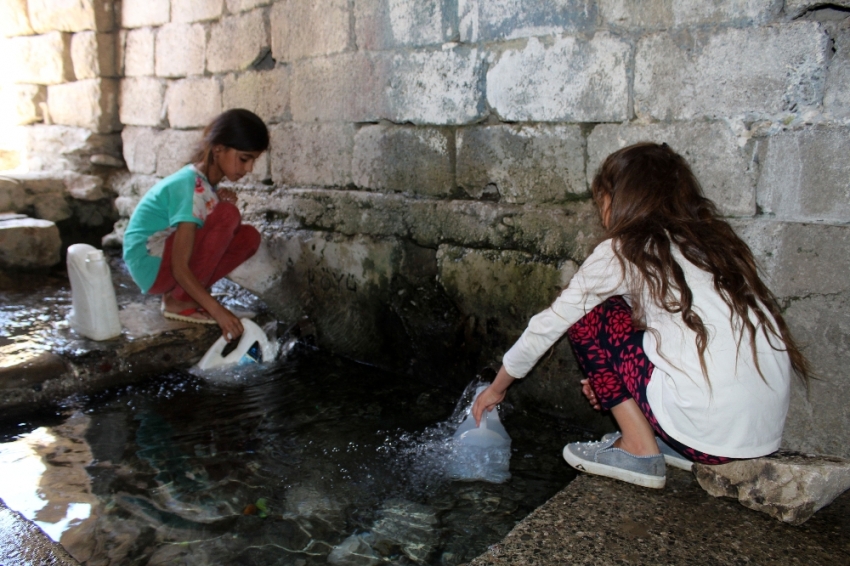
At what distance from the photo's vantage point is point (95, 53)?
17.1 ft

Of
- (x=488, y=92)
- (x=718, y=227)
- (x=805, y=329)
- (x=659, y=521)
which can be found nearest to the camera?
(x=659, y=521)

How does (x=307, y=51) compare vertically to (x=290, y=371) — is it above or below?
above

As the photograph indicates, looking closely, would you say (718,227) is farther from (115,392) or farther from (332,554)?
(115,392)

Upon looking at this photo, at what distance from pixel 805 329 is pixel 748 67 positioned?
2.87ft

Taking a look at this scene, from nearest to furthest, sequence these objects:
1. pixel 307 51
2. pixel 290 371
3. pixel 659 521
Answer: pixel 659 521, pixel 290 371, pixel 307 51

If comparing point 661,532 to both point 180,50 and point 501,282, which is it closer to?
point 501,282

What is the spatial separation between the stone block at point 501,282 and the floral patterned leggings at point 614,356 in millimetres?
580

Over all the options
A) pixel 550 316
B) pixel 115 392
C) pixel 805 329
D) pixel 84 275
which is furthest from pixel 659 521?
pixel 84 275

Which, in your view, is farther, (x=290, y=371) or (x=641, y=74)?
(x=290, y=371)

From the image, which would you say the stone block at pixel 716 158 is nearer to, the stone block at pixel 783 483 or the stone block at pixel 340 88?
the stone block at pixel 783 483

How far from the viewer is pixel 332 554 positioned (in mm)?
1888

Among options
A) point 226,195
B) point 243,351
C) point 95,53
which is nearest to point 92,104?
point 95,53

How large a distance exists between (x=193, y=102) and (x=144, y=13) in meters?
0.92

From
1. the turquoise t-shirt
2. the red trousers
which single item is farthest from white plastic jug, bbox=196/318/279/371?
the turquoise t-shirt
